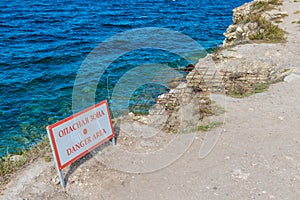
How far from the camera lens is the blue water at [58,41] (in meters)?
16.1

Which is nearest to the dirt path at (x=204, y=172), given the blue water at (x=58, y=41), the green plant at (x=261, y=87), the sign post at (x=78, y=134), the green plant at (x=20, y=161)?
the green plant at (x=20, y=161)

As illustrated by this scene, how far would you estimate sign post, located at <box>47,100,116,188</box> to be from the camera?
23.5 feet

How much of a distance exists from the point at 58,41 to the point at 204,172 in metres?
24.5

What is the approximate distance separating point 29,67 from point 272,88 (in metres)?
17.6

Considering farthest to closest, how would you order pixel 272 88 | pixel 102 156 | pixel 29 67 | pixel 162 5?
pixel 162 5 < pixel 29 67 < pixel 272 88 < pixel 102 156

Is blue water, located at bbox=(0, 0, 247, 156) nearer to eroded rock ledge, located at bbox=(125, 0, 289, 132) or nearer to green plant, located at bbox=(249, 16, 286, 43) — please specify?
eroded rock ledge, located at bbox=(125, 0, 289, 132)

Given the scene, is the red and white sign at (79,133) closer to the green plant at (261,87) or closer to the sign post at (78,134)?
the sign post at (78,134)

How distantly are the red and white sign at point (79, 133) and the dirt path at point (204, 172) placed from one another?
2.09 feet

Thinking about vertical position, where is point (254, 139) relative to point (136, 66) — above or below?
above

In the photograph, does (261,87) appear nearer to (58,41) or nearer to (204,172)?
(204,172)

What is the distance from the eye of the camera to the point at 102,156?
8.80 m

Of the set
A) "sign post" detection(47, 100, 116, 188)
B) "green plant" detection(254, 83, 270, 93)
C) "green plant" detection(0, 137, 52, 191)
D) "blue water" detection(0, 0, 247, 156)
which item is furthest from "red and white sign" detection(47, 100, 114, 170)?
"green plant" detection(254, 83, 270, 93)

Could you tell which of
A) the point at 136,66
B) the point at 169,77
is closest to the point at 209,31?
the point at 136,66

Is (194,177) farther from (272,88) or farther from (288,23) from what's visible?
(288,23)
